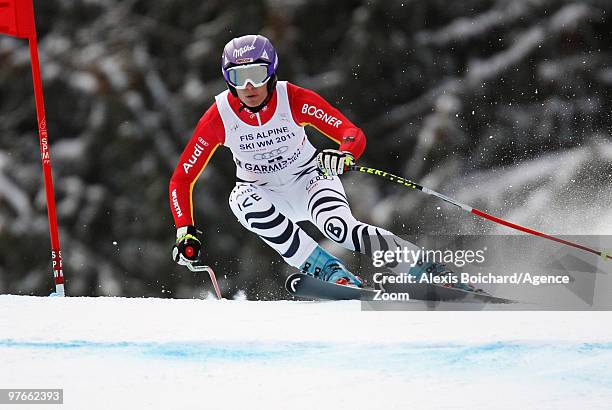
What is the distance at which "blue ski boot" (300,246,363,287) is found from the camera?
4418 millimetres

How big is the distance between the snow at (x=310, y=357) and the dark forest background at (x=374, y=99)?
3.02 m

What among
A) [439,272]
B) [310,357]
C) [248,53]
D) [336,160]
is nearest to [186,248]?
[336,160]

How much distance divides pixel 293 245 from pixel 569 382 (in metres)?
2.04

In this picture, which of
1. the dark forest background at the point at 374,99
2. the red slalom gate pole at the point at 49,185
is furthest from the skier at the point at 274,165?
the dark forest background at the point at 374,99

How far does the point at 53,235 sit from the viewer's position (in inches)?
190

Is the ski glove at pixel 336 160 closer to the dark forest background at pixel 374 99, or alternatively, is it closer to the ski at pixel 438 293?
the ski at pixel 438 293

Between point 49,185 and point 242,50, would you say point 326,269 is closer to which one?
point 242,50

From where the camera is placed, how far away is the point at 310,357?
3.10 meters

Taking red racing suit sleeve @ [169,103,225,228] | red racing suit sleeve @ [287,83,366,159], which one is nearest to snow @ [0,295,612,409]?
red racing suit sleeve @ [169,103,225,228]

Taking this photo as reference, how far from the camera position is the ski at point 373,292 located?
4.12m

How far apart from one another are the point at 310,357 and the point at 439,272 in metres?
1.22

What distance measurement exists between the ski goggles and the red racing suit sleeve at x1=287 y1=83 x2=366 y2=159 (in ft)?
0.67

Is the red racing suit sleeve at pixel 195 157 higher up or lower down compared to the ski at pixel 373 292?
higher up

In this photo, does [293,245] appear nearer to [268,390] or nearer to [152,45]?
[268,390]
